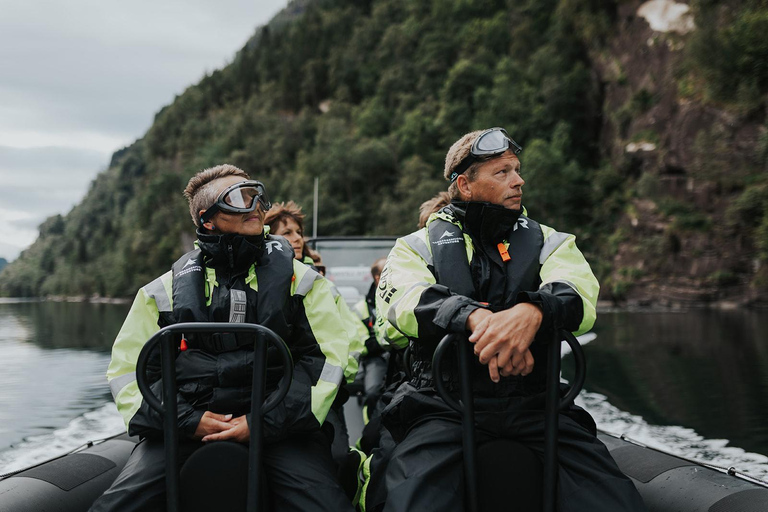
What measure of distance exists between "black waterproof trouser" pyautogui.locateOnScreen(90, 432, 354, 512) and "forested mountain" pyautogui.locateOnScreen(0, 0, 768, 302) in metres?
25.6

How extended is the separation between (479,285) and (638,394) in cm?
703

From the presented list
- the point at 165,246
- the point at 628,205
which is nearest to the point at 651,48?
the point at 628,205

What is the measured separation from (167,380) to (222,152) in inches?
3234

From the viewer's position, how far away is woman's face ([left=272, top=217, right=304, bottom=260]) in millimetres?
4863

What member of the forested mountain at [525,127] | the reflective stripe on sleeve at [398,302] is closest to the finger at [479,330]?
the reflective stripe on sleeve at [398,302]

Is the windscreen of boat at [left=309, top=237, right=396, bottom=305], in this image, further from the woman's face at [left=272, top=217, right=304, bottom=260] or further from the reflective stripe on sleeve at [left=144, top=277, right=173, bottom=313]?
the reflective stripe on sleeve at [left=144, top=277, right=173, bottom=313]

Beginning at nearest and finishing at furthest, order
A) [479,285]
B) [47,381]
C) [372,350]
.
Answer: [479,285], [372,350], [47,381]

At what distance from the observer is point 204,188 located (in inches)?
107

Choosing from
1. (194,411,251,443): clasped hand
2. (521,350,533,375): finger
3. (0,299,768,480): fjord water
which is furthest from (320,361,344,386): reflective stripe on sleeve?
(0,299,768,480): fjord water

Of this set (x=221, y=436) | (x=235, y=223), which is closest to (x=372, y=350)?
(x=235, y=223)

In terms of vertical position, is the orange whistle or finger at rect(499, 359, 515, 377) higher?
the orange whistle

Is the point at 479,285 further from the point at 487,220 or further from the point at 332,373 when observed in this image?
the point at 332,373

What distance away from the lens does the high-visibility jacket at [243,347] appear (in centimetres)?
237

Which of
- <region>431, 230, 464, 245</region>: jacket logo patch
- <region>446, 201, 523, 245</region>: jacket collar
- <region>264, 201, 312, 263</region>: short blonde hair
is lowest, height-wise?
<region>431, 230, 464, 245</region>: jacket logo patch
